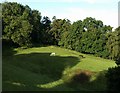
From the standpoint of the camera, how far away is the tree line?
102m

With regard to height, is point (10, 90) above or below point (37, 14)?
below

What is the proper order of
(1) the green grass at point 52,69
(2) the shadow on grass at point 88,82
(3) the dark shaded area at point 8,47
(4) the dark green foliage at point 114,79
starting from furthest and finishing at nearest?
1. (3) the dark shaded area at point 8,47
2. (2) the shadow on grass at point 88,82
3. (1) the green grass at point 52,69
4. (4) the dark green foliage at point 114,79

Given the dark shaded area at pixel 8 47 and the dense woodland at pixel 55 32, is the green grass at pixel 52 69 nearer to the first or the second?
Result: the dark shaded area at pixel 8 47

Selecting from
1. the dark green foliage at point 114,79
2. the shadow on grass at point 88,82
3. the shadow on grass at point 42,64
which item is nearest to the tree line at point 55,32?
the shadow on grass at point 42,64

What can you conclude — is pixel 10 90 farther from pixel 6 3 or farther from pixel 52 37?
pixel 52 37

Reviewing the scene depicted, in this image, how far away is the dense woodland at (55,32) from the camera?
4000 inches

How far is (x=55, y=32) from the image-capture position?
422 ft

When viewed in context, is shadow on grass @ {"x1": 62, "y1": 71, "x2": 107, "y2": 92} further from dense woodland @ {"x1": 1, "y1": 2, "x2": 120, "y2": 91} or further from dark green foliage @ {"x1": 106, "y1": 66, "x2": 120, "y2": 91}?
dense woodland @ {"x1": 1, "y1": 2, "x2": 120, "y2": 91}

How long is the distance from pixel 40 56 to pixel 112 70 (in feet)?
→ 139

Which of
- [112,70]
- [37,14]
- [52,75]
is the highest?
[37,14]

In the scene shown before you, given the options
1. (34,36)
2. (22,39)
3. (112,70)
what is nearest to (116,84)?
(112,70)

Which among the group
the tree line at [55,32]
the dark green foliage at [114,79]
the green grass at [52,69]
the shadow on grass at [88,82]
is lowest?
the shadow on grass at [88,82]

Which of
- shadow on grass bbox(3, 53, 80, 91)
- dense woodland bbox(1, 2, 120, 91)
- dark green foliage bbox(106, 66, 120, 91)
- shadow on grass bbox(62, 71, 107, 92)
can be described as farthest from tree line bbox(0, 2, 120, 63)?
dark green foliage bbox(106, 66, 120, 91)

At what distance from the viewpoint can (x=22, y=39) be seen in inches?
4006
